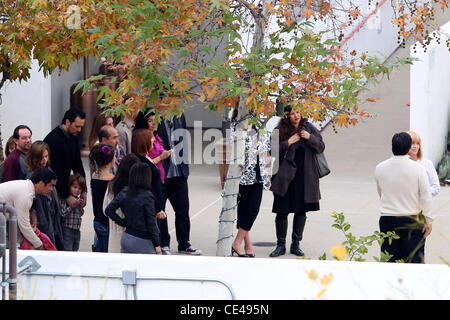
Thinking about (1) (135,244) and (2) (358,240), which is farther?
(1) (135,244)

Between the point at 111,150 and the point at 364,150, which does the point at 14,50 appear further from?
the point at 364,150

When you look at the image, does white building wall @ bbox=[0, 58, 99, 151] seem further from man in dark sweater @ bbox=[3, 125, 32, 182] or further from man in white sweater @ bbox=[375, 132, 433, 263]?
man in white sweater @ bbox=[375, 132, 433, 263]

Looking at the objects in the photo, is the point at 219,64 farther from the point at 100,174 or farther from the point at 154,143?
the point at 154,143

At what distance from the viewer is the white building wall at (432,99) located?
516 inches

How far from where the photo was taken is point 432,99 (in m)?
13.5

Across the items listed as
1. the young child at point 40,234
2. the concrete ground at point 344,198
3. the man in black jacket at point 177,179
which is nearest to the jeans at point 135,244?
the young child at point 40,234

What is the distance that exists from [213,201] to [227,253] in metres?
4.75

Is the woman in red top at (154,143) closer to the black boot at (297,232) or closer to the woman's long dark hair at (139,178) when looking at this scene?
the black boot at (297,232)

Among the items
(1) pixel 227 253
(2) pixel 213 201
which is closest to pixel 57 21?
(1) pixel 227 253

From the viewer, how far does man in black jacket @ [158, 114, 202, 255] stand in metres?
9.06

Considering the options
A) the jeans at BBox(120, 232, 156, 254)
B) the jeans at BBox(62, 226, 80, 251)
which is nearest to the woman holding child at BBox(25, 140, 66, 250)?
the jeans at BBox(62, 226, 80, 251)

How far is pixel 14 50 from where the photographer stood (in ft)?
29.8

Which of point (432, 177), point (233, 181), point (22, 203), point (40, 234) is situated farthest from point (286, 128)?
point (22, 203)

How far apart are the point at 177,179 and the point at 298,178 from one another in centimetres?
125
